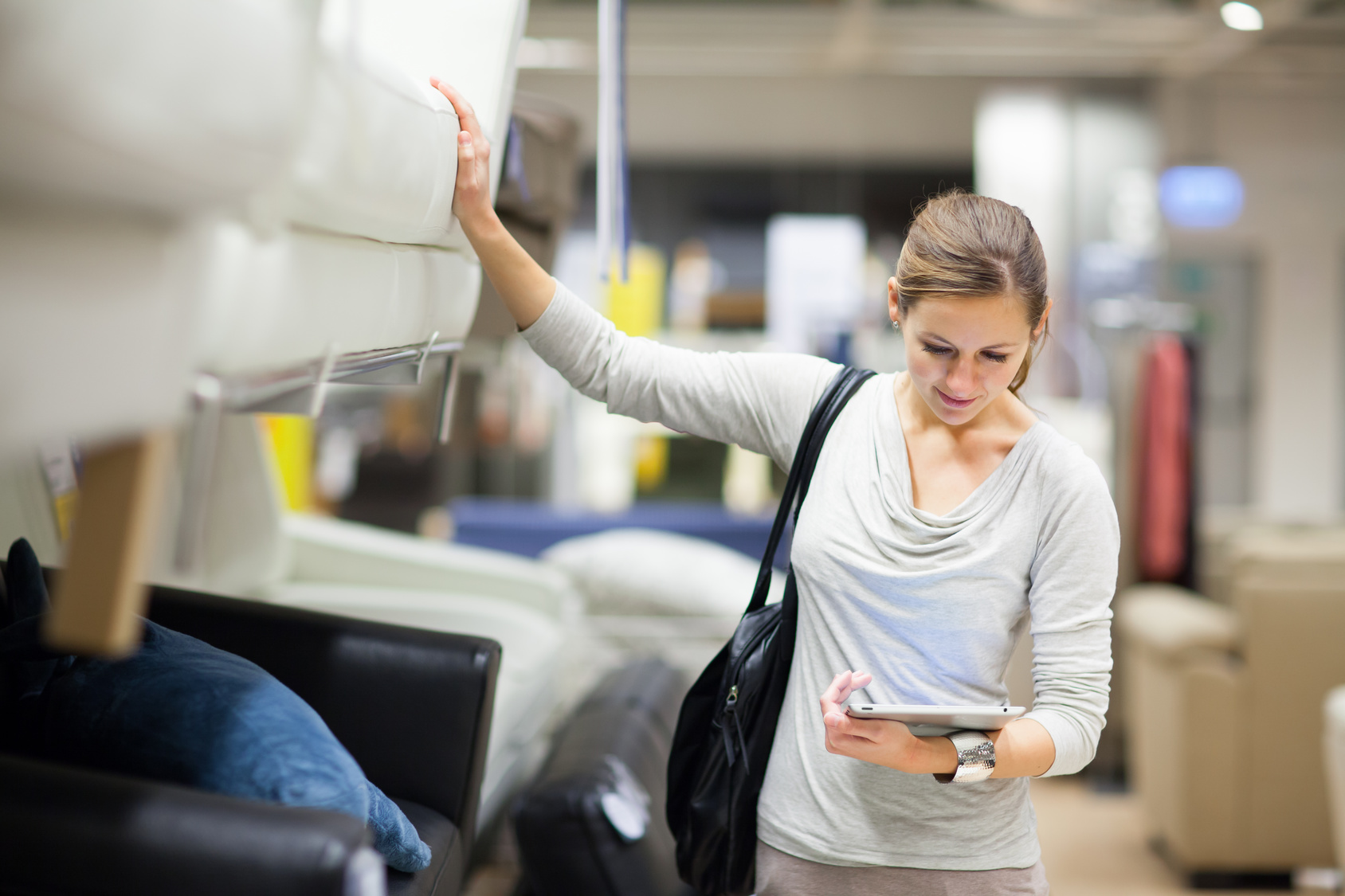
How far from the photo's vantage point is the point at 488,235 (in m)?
1.37

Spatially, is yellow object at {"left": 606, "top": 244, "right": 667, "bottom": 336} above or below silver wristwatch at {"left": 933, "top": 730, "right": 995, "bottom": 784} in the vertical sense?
above

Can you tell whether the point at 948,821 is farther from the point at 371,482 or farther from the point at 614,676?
the point at 371,482

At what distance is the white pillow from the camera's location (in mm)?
3275

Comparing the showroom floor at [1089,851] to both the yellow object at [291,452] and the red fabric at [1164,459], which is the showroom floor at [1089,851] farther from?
the yellow object at [291,452]

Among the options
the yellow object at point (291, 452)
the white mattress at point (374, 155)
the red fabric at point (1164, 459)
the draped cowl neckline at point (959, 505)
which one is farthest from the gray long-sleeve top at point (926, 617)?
the yellow object at point (291, 452)

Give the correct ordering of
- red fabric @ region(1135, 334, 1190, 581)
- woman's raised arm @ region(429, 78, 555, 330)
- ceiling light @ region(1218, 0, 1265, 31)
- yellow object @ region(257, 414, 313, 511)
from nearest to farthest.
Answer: woman's raised arm @ region(429, 78, 555, 330) → ceiling light @ region(1218, 0, 1265, 31) → red fabric @ region(1135, 334, 1190, 581) → yellow object @ region(257, 414, 313, 511)

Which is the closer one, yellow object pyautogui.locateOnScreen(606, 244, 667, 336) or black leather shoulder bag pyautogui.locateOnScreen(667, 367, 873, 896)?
black leather shoulder bag pyautogui.locateOnScreen(667, 367, 873, 896)

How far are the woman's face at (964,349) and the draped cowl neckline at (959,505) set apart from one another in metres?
0.06

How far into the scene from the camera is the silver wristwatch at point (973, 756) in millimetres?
1170

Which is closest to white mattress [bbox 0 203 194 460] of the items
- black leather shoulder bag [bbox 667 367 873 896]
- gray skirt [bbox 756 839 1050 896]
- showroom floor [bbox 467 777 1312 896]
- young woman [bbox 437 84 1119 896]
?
young woman [bbox 437 84 1119 896]

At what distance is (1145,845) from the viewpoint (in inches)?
136

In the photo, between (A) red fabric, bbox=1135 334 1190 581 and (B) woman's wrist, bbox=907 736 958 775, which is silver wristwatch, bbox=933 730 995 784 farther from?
(A) red fabric, bbox=1135 334 1190 581

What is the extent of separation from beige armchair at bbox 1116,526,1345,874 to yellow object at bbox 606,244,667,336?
323 cm

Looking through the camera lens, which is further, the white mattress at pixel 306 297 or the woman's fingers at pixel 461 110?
the woman's fingers at pixel 461 110
